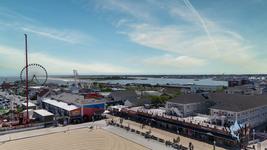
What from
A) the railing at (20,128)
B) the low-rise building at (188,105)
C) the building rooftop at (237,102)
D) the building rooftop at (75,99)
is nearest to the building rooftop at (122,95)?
the building rooftop at (75,99)

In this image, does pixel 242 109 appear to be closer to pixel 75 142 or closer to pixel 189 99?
pixel 189 99

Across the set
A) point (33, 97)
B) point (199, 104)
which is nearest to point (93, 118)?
point (199, 104)

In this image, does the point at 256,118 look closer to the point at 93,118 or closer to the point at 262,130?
the point at 262,130

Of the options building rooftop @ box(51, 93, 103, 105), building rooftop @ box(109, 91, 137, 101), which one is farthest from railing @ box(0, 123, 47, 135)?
building rooftop @ box(109, 91, 137, 101)

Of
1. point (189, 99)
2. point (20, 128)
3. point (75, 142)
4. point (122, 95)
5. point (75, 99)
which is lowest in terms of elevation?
point (75, 142)

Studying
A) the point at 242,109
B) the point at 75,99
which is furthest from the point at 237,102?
the point at 75,99

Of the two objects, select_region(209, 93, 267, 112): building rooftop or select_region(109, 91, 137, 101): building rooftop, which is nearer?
select_region(209, 93, 267, 112): building rooftop

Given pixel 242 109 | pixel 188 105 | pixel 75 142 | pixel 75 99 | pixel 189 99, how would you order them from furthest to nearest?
pixel 75 99 < pixel 189 99 < pixel 188 105 < pixel 242 109 < pixel 75 142

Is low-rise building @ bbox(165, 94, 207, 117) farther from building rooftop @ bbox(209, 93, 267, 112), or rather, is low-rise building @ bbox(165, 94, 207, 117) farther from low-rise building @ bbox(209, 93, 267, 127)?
low-rise building @ bbox(209, 93, 267, 127)

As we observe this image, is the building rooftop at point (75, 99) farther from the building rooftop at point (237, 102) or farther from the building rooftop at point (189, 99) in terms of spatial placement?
the building rooftop at point (237, 102)

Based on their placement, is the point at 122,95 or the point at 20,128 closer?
the point at 20,128

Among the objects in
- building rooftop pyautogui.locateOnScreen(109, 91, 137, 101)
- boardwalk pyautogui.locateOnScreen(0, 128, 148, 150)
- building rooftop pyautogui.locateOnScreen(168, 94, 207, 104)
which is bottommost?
boardwalk pyautogui.locateOnScreen(0, 128, 148, 150)
